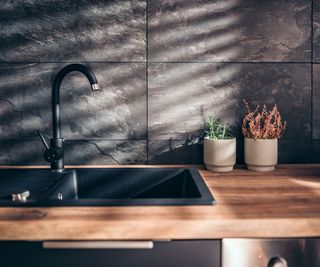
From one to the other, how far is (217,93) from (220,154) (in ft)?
0.97

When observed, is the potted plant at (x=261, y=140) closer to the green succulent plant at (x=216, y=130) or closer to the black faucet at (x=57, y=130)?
the green succulent plant at (x=216, y=130)

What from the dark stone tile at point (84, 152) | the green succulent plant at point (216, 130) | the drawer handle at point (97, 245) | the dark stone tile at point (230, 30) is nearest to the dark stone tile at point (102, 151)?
the dark stone tile at point (84, 152)

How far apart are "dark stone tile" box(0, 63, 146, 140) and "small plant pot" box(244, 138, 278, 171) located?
463 millimetres

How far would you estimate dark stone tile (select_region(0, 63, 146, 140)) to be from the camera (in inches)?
63.6

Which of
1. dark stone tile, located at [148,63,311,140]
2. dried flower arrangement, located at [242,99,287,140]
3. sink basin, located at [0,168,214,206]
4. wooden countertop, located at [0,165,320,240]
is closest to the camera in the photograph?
wooden countertop, located at [0,165,320,240]

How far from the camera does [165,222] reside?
0.95 m

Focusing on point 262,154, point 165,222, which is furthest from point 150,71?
point 165,222

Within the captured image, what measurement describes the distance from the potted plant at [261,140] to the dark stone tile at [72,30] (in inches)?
21.0

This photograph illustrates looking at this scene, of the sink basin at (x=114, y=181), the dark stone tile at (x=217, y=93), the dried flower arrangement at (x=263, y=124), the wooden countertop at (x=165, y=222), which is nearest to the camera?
the wooden countertop at (x=165, y=222)

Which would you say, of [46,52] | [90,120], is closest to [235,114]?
[90,120]

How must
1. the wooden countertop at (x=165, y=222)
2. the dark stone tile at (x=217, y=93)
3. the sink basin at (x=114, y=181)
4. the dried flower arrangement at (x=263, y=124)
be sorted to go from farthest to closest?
the dark stone tile at (x=217, y=93)
the dried flower arrangement at (x=263, y=124)
the sink basin at (x=114, y=181)
the wooden countertop at (x=165, y=222)

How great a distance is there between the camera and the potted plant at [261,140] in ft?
4.91

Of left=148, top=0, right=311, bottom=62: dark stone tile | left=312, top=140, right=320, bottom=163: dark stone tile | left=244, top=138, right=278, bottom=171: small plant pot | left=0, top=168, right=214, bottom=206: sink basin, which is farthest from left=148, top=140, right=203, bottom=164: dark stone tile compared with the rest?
left=312, top=140, right=320, bottom=163: dark stone tile

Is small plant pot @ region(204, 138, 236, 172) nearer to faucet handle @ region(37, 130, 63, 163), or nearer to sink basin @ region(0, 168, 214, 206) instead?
sink basin @ region(0, 168, 214, 206)
